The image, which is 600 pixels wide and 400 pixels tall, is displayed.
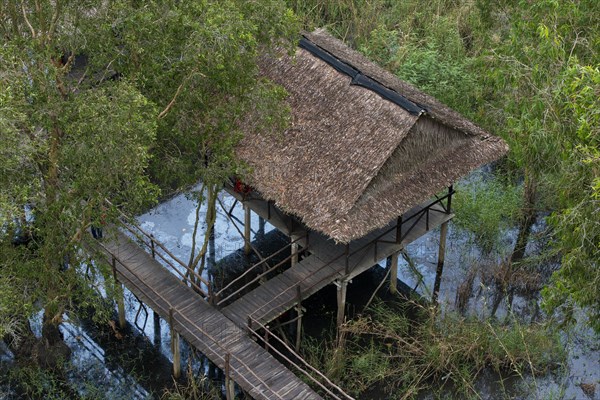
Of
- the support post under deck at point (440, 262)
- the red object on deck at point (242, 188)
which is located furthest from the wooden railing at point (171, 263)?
the support post under deck at point (440, 262)

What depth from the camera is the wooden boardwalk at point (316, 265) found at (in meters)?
21.3

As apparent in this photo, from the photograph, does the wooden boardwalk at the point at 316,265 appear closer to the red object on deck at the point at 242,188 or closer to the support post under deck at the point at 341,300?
the support post under deck at the point at 341,300

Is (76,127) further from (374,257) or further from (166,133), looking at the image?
(374,257)

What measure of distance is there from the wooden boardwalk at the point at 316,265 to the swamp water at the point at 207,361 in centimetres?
200

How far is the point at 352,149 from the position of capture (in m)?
21.4

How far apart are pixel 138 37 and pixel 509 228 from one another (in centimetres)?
1389

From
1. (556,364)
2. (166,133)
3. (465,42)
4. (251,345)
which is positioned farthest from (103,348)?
(465,42)

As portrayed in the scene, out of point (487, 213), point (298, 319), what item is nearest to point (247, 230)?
point (298, 319)

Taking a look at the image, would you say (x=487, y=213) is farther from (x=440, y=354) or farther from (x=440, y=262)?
(x=440, y=354)

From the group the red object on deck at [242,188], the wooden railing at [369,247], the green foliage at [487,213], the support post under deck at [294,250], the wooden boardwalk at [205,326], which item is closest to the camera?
the wooden boardwalk at [205,326]

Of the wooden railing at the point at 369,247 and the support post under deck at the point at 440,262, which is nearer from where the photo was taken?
the wooden railing at the point at 369,247

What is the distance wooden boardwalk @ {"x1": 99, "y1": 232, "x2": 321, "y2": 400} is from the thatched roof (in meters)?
3.13

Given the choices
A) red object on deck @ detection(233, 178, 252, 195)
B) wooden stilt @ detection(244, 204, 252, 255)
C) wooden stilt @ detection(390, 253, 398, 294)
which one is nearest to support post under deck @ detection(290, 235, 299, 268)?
red object on deck @ detection(233, 178, 252, 195)

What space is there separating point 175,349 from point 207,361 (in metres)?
1.41
